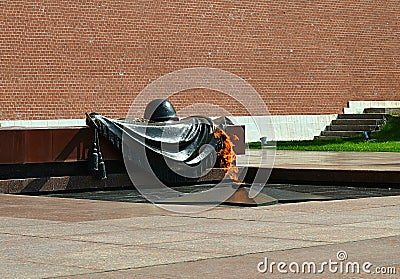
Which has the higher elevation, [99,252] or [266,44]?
[266,44]

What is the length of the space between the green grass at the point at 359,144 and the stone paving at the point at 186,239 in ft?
38.9

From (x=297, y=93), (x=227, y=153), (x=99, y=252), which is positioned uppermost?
(x=297, y=93)

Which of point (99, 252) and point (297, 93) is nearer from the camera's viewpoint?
point (99, 252)

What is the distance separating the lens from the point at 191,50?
2406 centimetres

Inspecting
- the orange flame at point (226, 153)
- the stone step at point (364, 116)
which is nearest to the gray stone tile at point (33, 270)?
the orange flame at point (226, 153)

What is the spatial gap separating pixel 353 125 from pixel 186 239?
2012 centimetres

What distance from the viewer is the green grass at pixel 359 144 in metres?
22.3

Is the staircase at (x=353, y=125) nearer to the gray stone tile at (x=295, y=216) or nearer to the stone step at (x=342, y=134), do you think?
the stone step at (x=342, y=134)

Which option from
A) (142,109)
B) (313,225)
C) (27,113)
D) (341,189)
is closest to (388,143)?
(142,109)

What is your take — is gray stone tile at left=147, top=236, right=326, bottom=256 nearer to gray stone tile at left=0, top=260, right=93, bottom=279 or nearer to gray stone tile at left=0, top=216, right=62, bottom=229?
gray stone tile at left=0, top=260, right=93, bottom=279

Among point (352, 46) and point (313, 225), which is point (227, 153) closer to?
point (313, 225)

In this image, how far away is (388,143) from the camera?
77.8 feet

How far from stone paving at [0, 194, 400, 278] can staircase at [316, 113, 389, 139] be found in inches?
642

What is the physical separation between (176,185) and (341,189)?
2.55 meters
